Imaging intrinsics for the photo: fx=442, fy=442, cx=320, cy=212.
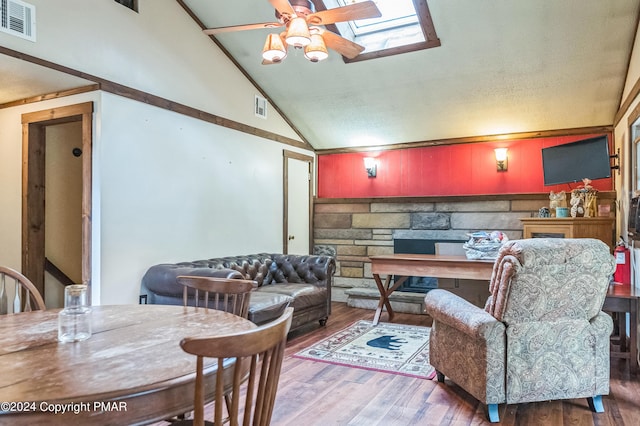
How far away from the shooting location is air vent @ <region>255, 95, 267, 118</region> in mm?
5434

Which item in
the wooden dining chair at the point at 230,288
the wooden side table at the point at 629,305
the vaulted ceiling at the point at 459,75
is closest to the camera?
the wooden dining chair at the point at 230,288

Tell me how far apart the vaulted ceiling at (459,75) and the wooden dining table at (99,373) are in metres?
2.63

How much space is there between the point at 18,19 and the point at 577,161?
502 centimetres

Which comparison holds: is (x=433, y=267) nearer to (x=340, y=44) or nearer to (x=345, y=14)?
(x=340, y=44)

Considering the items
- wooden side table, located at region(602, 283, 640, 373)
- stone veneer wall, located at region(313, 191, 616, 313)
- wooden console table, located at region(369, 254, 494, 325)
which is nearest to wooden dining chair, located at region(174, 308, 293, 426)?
wooden side table, located at region(602, 283, 640, 373)

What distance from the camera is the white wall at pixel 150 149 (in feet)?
11.7

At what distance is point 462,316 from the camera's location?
2617 millimetres

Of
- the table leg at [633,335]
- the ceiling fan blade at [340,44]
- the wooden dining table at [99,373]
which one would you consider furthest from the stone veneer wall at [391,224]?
the wooden dining table at [99,373]

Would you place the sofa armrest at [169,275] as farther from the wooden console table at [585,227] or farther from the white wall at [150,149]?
the wooden console table at [585,227]

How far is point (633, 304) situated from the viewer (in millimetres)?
2986

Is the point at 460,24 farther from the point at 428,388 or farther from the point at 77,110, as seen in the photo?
the point at 77,110

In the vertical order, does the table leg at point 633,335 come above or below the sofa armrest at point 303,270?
below

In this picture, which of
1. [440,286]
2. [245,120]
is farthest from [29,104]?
[440,286]

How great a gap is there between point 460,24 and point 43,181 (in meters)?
4.16
